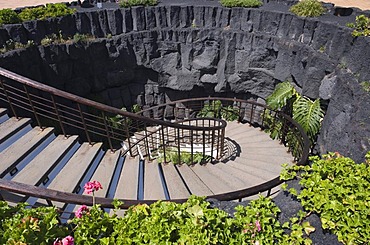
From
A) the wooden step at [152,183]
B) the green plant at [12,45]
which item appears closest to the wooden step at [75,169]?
the wooden step at [152,183]

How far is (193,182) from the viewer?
3986 mm

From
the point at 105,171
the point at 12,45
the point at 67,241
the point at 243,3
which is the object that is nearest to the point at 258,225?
the point at 67,241

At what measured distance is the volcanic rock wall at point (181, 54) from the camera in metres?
5.89

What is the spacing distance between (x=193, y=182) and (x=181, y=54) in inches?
204

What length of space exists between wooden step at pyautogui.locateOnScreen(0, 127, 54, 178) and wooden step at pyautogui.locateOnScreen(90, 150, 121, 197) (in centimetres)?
86

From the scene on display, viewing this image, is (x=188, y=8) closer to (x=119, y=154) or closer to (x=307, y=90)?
(x=307, y=90)

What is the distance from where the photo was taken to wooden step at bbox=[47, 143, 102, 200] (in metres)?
3.23

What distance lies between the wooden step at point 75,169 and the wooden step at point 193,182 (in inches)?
53.3

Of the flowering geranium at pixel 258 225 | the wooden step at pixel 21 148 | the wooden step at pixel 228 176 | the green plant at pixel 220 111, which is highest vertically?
the flowering geranium at pixel 258 225

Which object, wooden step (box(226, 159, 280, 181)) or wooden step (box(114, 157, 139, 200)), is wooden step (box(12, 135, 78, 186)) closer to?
wooden step (box(114, 157, 139, 200))

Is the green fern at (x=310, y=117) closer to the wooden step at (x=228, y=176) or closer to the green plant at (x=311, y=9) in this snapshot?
the wooden step at (x=228, y=176)

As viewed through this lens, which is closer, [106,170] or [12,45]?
[106,170]

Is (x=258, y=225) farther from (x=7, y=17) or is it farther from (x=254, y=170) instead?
(x=7, y=17)

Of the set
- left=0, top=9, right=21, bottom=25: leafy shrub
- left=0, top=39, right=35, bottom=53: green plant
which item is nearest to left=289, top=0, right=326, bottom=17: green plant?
left=0, top=39, right=35, bottom=53: green plant
